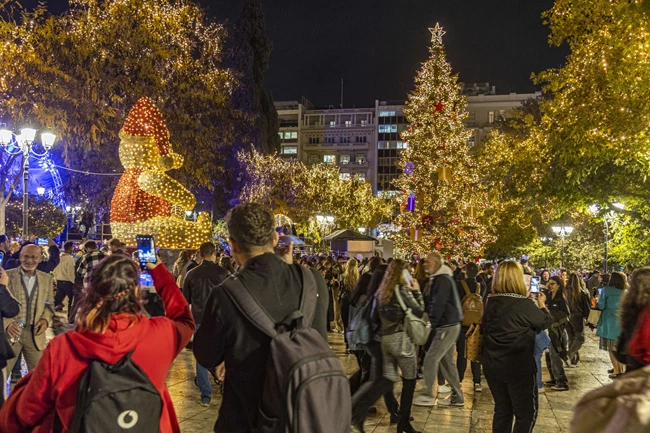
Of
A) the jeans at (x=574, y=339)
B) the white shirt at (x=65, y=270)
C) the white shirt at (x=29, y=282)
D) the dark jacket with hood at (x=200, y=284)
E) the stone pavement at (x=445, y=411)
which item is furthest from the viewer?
the white shirt at (x=65, y=270)

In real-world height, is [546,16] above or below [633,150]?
above

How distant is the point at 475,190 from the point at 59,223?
23.0 m

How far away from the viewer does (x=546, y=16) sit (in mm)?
17375

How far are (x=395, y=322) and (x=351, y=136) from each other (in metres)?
93.1

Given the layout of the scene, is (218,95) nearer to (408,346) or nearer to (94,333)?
(408,346)

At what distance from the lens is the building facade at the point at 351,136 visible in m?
96.2

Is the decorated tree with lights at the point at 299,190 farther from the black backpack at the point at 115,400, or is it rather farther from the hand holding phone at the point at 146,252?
the black backpack at the point at 115,400

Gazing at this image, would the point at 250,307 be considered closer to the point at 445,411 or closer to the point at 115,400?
the point at 115,400

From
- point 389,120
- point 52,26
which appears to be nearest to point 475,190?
point 52,26

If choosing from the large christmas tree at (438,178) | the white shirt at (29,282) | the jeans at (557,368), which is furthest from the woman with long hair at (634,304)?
the large christmas tree at (438,178)

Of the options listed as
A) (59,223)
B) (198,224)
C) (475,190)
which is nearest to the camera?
(198,224)

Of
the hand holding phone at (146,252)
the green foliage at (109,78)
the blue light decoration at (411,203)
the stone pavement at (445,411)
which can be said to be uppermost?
the green foliage at (109,78)

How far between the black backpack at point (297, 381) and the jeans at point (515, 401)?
10.4 ft

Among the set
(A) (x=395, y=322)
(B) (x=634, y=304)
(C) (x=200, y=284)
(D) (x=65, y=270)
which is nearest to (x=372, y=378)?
(A) (x=395, y=322)
